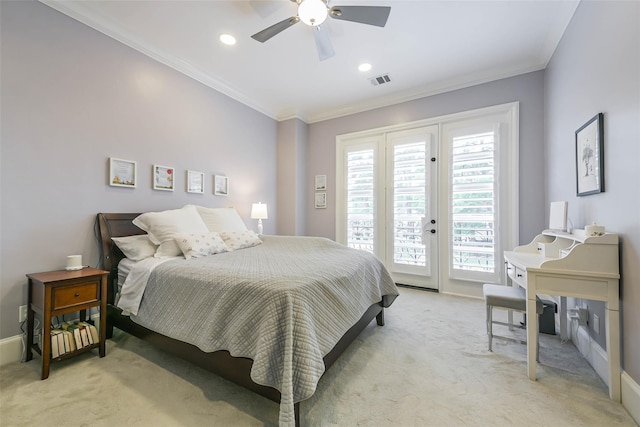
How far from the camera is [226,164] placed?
3.54m

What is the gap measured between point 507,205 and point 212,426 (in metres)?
3.60

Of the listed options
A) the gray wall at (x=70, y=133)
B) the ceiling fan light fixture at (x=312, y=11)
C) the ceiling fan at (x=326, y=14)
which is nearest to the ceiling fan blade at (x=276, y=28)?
the ceiling fan at (x=326, y=14)

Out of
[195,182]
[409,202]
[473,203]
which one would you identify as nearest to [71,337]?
[195,182]

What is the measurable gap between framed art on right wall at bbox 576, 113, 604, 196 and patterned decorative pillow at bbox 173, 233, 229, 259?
302 centimetres

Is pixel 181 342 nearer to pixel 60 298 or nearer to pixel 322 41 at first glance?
pixel 60 298

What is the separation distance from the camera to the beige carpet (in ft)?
4.29

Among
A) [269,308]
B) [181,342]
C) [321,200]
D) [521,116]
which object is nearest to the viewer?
[269,308]

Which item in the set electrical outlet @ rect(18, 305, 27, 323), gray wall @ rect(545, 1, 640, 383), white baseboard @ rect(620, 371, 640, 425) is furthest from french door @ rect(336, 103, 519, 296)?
electrical outlet @ rect(18, 305, 27, 323)

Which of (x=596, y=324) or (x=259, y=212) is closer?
(x=596, y=324)

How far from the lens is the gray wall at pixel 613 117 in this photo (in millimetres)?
1356

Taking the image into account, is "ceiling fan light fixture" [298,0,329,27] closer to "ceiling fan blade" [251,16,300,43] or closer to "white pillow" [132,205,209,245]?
"ceiling fan blade" [251,16,300,43]

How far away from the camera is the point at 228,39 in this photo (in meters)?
2.58

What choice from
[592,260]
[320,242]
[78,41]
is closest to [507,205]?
[592,260]

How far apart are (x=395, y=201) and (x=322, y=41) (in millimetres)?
2391
